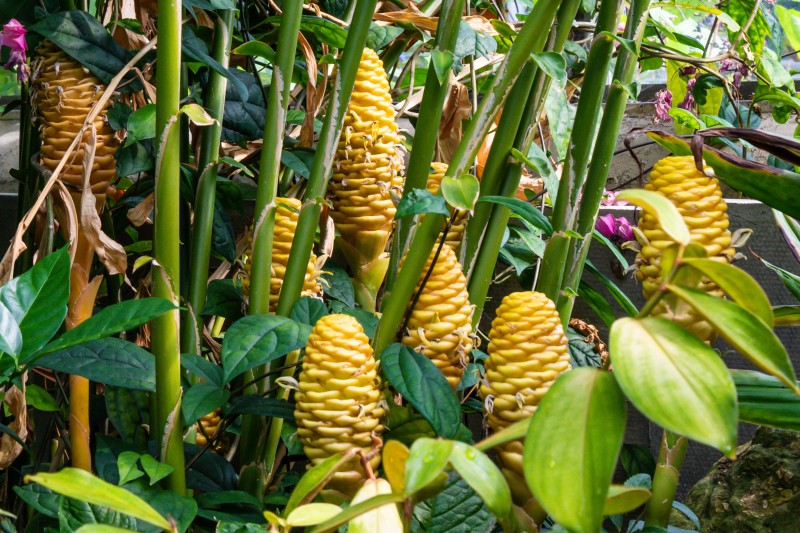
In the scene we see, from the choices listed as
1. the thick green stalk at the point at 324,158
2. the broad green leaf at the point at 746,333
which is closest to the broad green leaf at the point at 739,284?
the broad green leaf at the point at 746,333

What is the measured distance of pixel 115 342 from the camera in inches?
20.5

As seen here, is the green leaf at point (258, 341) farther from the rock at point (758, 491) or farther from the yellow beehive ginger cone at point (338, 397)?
the rock at point (758, 491)

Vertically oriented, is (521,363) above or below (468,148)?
below

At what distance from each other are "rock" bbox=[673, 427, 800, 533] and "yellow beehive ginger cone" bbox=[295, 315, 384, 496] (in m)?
0.45

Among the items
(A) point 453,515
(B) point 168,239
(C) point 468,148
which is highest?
(C) point 468,148

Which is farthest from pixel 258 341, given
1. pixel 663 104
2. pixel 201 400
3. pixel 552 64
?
pixel 663 104

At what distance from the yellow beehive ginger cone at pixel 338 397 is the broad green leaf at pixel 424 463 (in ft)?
0.56

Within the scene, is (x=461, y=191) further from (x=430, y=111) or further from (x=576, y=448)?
(x=576, y=448)

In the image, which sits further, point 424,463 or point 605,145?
point 605,145

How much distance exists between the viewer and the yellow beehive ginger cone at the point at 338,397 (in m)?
0.44

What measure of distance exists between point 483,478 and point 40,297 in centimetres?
35

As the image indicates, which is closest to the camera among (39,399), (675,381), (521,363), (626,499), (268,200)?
(675,381)

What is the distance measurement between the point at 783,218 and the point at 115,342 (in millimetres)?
556

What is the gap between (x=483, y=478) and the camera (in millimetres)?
275
